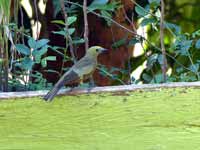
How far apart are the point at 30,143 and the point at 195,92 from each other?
0.43 m

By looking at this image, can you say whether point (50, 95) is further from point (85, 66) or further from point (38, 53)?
point (38, 53)

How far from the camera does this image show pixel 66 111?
1443 millimetres

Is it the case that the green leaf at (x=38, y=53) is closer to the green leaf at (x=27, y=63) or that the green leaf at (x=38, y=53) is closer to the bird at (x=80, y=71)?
the green leaf at (x=27, y=63)

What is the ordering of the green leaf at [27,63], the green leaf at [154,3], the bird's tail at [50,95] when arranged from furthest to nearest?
the green leaf at [154,3] → the green leaf at [27,63] → the bird's tail at [50,95]

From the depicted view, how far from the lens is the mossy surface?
53.2 inches

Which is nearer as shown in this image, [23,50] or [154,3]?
[23,50]

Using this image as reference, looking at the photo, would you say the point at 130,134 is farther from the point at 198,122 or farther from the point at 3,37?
the point at 3,37

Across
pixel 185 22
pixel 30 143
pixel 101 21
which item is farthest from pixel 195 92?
pixel 185 22

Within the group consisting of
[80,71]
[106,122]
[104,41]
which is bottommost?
[106,122]

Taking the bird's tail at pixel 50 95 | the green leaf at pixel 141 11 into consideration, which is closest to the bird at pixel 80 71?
the bird's tail at pixel 50 95

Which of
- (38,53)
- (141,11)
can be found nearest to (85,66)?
(38,53)

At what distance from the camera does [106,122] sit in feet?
4.66

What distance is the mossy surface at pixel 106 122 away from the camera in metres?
1.35

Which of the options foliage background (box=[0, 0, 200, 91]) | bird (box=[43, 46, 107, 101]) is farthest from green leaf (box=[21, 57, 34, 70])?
bird (box=[43, 46, 107, 101])
